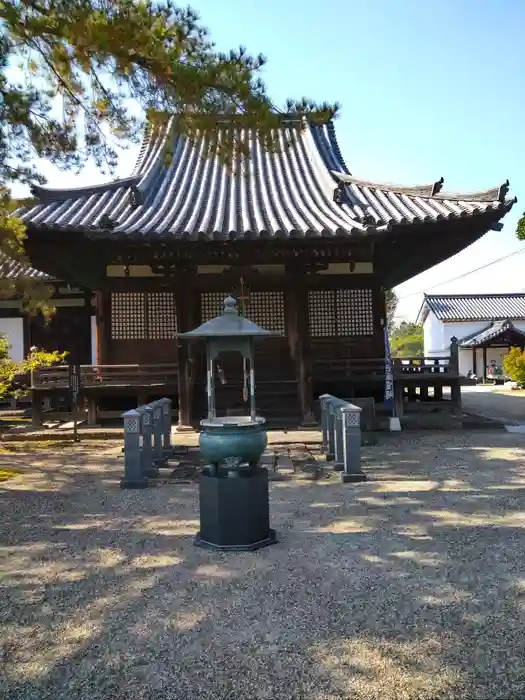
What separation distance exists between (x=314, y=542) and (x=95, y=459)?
5493 millimetres

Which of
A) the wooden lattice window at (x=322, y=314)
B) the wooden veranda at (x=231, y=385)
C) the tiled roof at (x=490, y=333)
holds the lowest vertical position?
the wooden veranda at (x=231, y=385)

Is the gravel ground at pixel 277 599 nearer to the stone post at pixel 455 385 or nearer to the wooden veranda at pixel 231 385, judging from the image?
the wooden veranda at pixel 231 385

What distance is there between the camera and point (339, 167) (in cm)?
1554

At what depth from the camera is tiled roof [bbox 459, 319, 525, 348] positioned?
3972cm

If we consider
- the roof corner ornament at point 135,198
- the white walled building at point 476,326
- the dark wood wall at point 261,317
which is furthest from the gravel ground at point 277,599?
the white walled building at point 476,326

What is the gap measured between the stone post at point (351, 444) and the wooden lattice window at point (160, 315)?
21.4 feet

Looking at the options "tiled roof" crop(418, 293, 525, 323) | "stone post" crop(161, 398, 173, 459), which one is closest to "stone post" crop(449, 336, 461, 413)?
"stone post" crop(161, 398, 173, 459)

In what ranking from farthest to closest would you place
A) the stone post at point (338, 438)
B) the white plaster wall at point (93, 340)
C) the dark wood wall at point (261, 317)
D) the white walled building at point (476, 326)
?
1. the white walled building at point (476, 326)
2. the white plaster wall at point (93, 340)
3. the dark wood wall at point (261, 317)
4. the stone post at point (338, 438)

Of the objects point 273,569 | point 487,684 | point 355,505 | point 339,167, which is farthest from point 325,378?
point 487,684

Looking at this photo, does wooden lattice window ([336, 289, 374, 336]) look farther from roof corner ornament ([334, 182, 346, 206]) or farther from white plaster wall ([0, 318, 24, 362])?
white plaster wall ([0, 318, 24, 362])

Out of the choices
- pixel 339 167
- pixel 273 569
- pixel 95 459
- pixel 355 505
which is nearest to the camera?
pixel 273 569

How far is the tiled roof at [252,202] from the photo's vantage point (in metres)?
10.4

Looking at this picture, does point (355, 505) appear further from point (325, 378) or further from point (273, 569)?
point (325, 378)

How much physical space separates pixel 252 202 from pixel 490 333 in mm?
32468
